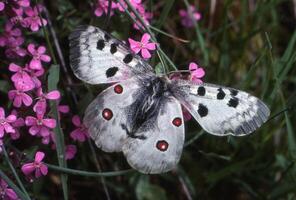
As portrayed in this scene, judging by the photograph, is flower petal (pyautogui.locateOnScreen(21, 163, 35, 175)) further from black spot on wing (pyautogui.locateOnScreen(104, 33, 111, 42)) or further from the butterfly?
black spot on wing (pyautogui.locateOnScreen(104, 33, 111, 42))

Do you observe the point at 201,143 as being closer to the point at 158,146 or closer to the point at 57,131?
the point at 158,146

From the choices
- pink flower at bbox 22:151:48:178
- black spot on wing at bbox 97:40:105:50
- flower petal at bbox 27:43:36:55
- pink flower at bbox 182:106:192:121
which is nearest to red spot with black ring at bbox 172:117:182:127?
pink flower at bbox 182:106:192:121

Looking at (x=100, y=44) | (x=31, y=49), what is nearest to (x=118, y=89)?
(x=100, y=44)

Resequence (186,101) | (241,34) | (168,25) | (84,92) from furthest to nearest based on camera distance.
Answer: (168,25) < (241,34) < (84,92) < (186,101)

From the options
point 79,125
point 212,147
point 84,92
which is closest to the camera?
point 79,125

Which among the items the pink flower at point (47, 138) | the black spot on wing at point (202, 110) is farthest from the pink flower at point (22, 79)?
the black spot on wing at point (202, 110)

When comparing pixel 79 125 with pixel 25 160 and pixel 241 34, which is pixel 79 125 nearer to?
pixel 25 160

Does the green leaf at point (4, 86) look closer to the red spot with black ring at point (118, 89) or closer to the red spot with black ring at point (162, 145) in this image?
the red spot with black ring at point (118, 89)

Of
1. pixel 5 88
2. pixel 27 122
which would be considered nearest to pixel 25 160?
pixel 27 122
